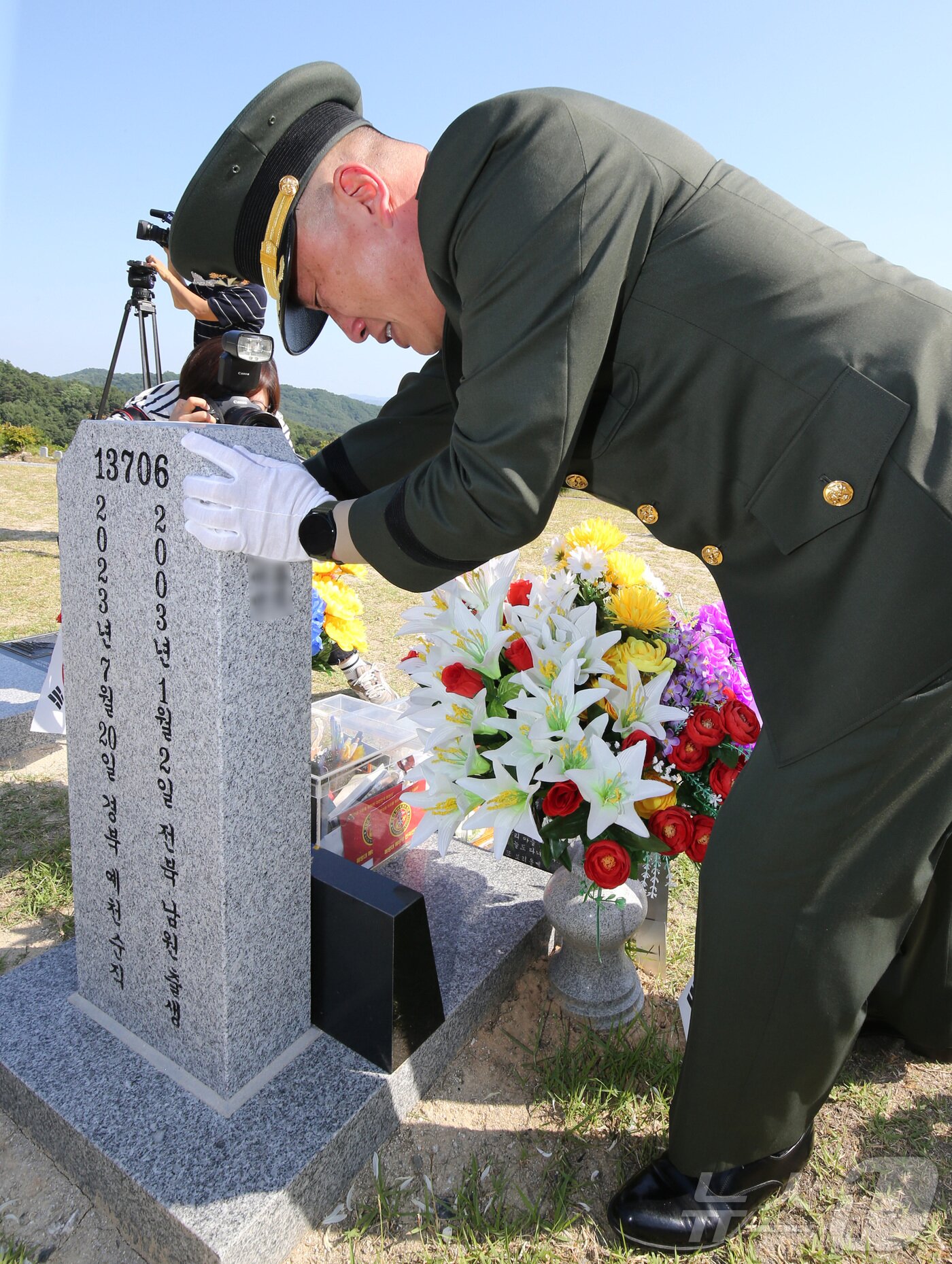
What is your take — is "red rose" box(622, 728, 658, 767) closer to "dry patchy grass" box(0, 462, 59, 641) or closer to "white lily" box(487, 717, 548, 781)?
"white lily" box(487, 717, 548, 781)

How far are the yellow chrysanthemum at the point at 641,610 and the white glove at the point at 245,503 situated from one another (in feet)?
2.49

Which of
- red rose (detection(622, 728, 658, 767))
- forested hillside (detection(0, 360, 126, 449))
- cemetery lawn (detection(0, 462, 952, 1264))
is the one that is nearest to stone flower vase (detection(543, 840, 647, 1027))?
cemetery lawn (detection(0, 462, 952, 1264))

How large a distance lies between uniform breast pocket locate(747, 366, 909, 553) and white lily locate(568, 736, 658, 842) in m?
0.59

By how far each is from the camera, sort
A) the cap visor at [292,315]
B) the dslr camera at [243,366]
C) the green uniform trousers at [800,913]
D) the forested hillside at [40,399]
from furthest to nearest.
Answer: the forested hillside at [40,399] < the dslr camera at [243,366] < the cap visor at [292,315] < the green uniform trousers at [800,913]

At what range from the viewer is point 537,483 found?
4.07 feet

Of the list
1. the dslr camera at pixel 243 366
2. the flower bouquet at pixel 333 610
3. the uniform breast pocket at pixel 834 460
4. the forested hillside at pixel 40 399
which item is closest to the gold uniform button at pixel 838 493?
the uniform breast pocket at pixel 834 460

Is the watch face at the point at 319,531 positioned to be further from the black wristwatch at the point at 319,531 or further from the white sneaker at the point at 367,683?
the white sneaker at the point at 367,683

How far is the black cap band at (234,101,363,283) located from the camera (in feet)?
4.53

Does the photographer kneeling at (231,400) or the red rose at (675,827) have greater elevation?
the photographer kneeling at (231,400)

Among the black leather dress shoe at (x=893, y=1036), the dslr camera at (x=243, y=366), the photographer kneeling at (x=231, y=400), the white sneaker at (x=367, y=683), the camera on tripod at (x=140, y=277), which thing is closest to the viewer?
the dslr camera at (x=243, y=366)

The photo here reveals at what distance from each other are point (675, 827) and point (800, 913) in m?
0.43

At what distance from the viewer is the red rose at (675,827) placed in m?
1.78

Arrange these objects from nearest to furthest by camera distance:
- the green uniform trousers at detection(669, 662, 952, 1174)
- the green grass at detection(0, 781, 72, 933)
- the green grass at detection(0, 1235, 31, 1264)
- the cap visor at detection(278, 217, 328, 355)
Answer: the green uniform trousers at detection(669, 662, 952, 1174), the cap visor at detection(278, 217, 328, 355), the green grass at detection(0, 1235, 31, 1264), the green grass at detection(0, 781, 72, 933)

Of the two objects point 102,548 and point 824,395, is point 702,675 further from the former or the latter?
point 102,548
